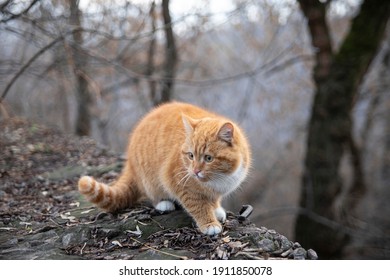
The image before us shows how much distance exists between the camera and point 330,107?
6.23 m

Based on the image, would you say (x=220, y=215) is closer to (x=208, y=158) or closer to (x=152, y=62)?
(x=208, y=158)

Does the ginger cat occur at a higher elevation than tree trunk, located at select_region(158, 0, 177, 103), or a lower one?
lower

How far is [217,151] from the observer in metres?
2.70

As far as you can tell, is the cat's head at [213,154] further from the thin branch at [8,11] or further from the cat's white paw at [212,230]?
the thin branch at [8,11]

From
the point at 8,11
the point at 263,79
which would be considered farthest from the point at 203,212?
the point at 263,79

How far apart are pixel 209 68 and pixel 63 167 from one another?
16.9ft

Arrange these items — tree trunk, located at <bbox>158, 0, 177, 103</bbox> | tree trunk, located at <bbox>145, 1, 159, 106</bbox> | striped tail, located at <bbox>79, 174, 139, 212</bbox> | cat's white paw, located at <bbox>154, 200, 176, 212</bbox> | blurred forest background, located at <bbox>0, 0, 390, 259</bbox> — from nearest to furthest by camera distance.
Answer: striped tail, located at <bbox>79, 174, 139, 212</bbox> < cat's white paw, located at <bbox>154, 200, 176, 212</bbox> < blurred forest background, located at <bbox>0, 0, 390, 259</bbox> < tree trunk, located at <bbox>145, 1, 159, 106</bbox> < tree trunk, located at <bbox>158, 0, 177, 103</bbox>

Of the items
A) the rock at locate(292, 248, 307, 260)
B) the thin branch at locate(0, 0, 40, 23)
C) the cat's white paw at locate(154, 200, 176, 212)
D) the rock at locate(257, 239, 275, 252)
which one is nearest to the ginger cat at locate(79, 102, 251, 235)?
the cat's white paw at locate(154, 200, 176, 212)

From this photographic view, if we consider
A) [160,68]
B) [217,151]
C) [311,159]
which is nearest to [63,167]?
[217,151]

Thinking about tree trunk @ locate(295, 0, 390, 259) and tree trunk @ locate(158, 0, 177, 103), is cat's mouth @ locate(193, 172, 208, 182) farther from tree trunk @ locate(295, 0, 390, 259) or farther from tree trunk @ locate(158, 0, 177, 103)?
tree trunk @ locate(158, 0, 177, 103)

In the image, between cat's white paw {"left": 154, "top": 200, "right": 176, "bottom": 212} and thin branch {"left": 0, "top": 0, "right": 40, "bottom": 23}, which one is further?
thin branch {"left": 0, "top": 0, "right": 40, "bottom": 23}

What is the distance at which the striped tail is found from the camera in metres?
2.75

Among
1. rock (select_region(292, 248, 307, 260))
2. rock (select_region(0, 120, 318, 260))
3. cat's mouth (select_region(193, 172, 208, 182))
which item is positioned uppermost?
cat's mouth (select_region(193, 172, 208, 182))
